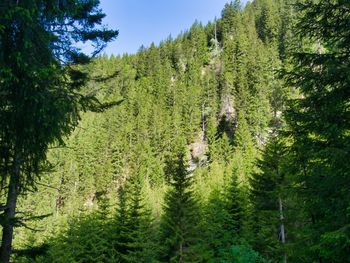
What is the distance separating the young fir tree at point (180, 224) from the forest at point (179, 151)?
0.09 metres

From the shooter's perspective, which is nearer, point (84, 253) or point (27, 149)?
point (27, 149)

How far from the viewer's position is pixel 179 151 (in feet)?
161

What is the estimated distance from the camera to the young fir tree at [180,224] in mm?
24141

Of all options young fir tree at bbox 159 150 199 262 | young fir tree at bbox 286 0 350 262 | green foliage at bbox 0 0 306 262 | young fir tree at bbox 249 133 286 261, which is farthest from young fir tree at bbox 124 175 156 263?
young fir tree at bbox 286 0 350 262

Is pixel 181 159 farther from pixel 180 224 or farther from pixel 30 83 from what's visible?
pixel 30 83

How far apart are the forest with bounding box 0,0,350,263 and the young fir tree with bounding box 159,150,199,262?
89 mm

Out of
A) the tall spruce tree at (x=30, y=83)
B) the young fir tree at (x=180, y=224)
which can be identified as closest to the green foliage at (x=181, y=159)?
the young fir tree at (x=180, y=224)

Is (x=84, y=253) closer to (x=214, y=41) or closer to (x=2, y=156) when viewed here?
(x=2, y=156)

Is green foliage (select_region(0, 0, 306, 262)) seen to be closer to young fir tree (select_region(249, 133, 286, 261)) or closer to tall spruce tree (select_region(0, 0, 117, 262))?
young fir tree (select_region(249, 133, 286, 261))

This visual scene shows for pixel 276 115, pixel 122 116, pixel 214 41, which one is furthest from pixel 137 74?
pixel 276 115

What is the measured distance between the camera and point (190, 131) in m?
89.2

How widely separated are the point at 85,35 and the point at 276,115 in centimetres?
7448

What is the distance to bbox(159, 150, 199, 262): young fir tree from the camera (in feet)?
79.2

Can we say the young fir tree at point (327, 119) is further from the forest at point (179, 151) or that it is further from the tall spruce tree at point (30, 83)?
the tall spruce tree at point (30, 83)
